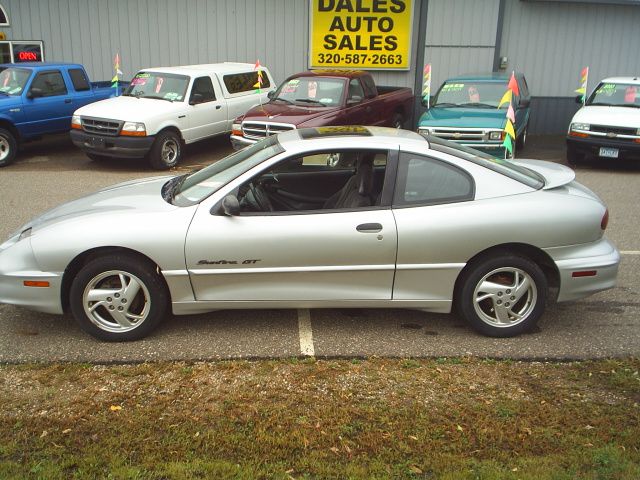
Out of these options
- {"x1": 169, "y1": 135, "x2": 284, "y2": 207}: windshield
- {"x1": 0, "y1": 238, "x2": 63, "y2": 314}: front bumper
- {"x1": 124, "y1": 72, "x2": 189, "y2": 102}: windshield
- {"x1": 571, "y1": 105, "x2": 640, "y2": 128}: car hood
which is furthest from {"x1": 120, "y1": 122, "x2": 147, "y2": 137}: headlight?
{"x1": 571, "y1": 105, "x2": 640, "y2": 128}: car hood

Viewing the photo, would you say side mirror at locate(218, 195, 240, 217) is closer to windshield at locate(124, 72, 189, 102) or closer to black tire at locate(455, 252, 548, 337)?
black tire at locate(455, 252, 548, 337)

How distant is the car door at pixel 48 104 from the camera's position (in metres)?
12.0

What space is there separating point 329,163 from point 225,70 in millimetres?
8284

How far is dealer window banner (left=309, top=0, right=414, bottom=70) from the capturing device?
53.1ft

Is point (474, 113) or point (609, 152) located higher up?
point (474, 113)

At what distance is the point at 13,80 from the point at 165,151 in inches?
128

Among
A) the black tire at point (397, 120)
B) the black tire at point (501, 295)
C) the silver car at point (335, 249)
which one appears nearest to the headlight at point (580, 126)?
the black tire at point (397, 120)

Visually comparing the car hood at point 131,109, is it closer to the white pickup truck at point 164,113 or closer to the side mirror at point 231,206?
the white pickup truck at point 164,113

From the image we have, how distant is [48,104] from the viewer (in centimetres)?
1223

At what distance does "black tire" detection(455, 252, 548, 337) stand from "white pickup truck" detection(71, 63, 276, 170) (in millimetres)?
7902

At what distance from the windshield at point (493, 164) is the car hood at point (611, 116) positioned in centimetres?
737

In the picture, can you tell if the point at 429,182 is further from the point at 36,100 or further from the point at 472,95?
the point at 36,100

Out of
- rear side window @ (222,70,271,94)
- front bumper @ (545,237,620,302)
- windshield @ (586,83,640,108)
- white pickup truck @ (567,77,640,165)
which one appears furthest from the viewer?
rear side window @ (222,70,271,94)

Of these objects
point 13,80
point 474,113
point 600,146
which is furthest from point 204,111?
point 600,146
